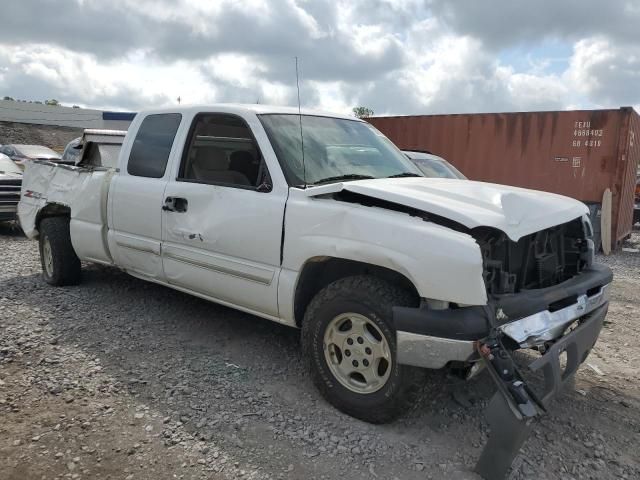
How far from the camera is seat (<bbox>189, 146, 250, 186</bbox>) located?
3.91m

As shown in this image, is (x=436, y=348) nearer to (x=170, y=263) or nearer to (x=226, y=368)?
(x=226, y=368)

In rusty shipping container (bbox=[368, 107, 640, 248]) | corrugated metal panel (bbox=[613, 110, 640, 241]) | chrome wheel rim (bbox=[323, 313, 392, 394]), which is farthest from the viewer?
rusty shipping container (bbox=[368, 107, 640, 248])

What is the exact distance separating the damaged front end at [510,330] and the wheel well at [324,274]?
0.38 meters

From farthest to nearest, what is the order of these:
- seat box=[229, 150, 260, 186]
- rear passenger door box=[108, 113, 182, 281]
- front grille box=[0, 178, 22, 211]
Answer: front grille box=[0, 178, 22, 211] < rear passenger door box=[108, 113, 182, 281] < seat box=[229, 150, 260, 186]

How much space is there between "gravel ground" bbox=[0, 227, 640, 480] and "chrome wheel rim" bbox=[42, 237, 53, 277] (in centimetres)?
105

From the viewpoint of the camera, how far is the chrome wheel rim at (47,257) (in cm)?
580

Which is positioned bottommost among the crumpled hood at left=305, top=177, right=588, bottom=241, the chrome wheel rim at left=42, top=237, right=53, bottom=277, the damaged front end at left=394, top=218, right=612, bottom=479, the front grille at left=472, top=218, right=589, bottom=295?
the chrome wheel rim at left=42, top=237, right=53, bottom=277

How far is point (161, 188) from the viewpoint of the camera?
4309mm

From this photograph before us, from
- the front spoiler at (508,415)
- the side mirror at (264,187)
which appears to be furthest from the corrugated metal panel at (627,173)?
the side mirror at (264,187)

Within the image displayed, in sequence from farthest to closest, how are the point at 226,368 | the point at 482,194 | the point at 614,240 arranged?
the point at 614,240 → the point at 226,368 → the point at 482,194

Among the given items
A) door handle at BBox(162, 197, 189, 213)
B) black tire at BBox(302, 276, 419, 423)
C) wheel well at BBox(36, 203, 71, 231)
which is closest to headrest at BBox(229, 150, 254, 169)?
door handle at BBox(162, 197, 189, 213)

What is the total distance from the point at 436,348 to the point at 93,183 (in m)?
3.71

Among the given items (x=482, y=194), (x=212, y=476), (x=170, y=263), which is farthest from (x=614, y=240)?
(x=212, y=476)

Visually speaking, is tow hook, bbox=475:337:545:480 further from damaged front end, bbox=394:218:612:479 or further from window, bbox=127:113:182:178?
window, bbox=127:113:182:178
